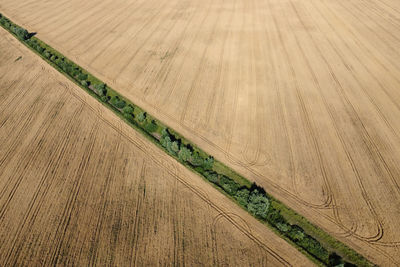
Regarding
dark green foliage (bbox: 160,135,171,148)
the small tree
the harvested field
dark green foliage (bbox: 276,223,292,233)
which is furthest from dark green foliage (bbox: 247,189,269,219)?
dark green foliage (bbox: 160,135,171,148)

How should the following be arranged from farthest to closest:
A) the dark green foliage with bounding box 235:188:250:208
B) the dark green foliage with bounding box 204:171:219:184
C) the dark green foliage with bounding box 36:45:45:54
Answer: the dark green foliage with bounding box 36:45:45:54, the dark green foliage with bounding box 204:171:219:184, the dark green foliage with bounding box 235:188:250:208

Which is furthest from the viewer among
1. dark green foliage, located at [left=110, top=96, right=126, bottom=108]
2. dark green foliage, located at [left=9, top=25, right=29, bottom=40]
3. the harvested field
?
dark green foliage, located at [left=9, top=25, right=29, bottom=40]

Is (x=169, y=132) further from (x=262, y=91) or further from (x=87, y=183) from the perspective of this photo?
(x=262, y=91)

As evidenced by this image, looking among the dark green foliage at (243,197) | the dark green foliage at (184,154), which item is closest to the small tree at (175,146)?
the dark green foliage at (184,154)

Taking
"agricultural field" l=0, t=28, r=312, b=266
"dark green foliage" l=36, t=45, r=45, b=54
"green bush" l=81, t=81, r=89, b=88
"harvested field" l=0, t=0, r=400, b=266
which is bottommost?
"agricultural field" l=0, t=28, r=312, b=266

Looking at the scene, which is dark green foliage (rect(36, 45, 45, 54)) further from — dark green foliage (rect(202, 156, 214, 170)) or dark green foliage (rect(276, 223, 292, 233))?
dark green foliage (rect(276, 223, 292, 233))

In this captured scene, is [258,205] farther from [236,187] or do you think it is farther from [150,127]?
[150,127]
